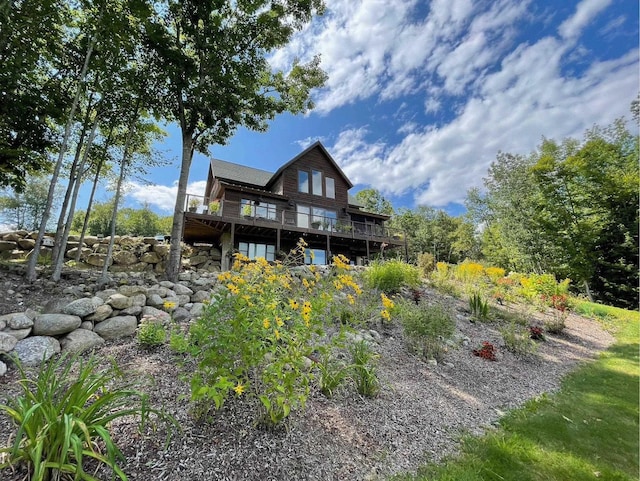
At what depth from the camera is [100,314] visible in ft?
11.4

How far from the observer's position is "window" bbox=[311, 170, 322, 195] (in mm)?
16252

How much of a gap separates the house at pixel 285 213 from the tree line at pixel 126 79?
3.87 m

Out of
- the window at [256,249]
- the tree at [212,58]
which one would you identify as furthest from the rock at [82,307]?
the window at [256,249]

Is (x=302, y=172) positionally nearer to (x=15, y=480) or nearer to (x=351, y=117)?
(x=351, y=117)

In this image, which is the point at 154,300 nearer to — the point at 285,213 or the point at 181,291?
the point at 181,291

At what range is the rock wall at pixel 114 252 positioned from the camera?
30.2 feet

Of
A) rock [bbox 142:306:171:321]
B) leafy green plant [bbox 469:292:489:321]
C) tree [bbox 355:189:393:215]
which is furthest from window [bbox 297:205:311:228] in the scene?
tree [bbox 355:189:393:215]

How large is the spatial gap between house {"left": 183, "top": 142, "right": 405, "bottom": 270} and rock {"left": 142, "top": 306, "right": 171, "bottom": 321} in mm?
7636

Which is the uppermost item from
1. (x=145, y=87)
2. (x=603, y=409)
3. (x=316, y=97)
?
(x=316, y=97)

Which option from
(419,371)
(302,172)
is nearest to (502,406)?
(419,371)

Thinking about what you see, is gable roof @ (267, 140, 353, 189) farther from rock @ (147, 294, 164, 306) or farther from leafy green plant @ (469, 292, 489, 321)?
rock @ (147, 294, 164, 306)

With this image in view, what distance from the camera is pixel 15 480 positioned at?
136cm

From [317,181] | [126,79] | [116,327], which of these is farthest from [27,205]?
[116,327]

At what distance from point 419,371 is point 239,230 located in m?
10.9
